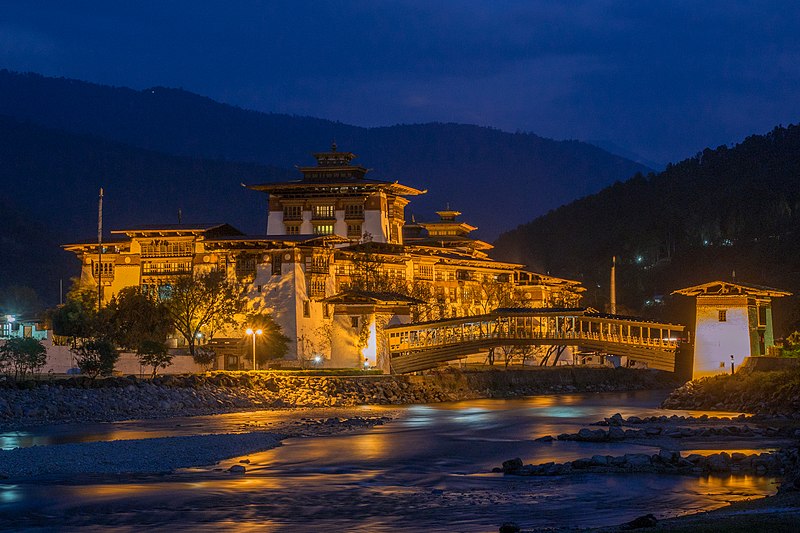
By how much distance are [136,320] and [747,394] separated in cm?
3921

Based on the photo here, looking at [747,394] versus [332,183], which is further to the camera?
[332,183]

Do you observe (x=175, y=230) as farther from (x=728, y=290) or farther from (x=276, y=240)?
(x=728, y=290)

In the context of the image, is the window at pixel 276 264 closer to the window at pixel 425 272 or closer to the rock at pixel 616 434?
the window at pixel 425 272

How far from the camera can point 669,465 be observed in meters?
34.1

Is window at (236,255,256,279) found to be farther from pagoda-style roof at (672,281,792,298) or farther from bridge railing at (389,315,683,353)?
pagoda-style roof at (672,281,792,298)

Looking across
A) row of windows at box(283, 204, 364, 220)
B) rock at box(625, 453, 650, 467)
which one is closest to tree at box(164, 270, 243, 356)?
row of windows at box(283, 204, 364, 220)

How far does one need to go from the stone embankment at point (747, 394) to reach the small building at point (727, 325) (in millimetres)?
1719

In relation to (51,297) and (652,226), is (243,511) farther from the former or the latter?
(51,297)

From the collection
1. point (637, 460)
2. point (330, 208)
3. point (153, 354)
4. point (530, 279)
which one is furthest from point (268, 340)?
point (637, 460)

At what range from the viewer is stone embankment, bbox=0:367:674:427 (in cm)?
5397

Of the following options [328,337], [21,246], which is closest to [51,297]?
[21,246]

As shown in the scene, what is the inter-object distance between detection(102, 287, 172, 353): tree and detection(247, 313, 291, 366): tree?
5.78 metres

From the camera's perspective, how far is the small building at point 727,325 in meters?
63.7

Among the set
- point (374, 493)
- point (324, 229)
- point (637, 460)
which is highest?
point (324, 229)
